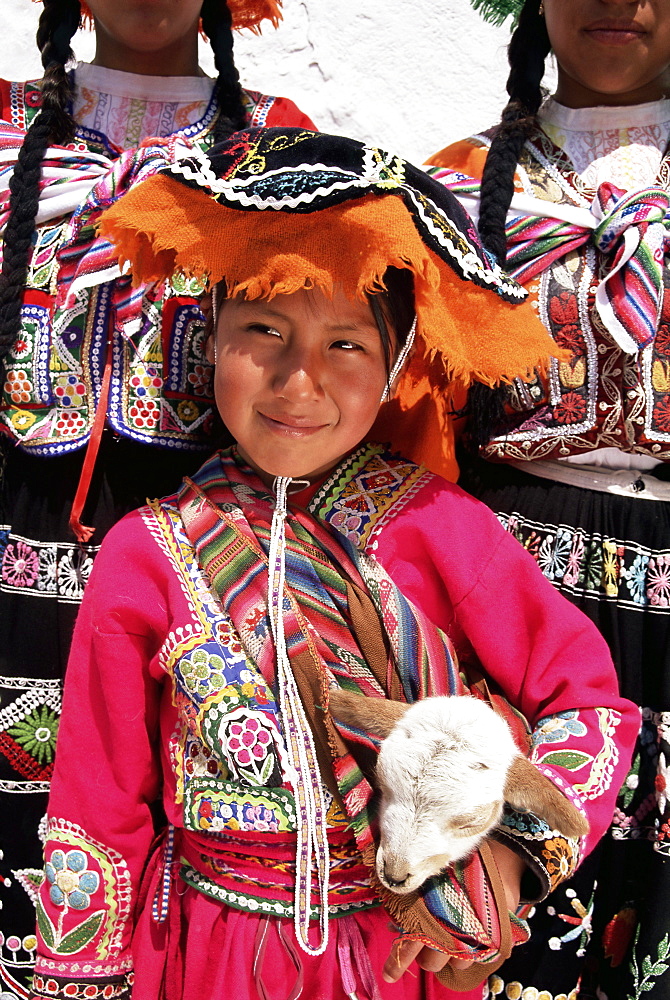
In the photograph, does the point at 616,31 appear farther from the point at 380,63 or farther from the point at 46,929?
the point at 46,929

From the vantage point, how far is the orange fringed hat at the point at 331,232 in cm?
103

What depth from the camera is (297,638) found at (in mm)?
1144

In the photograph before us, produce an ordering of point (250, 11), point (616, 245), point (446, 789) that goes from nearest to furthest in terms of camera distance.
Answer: point (446, 789), point (616, 245), point (250, 11)

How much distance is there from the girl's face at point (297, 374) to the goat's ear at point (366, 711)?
0.93ft

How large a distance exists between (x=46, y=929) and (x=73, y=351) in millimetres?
802

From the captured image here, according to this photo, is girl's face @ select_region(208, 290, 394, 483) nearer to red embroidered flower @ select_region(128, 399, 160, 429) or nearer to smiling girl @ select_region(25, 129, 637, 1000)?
smiling girl @ select_region(25, 129, 637, 1000)

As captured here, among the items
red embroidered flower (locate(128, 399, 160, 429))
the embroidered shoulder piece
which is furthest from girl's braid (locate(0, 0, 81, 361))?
the embroidered shoulder piece

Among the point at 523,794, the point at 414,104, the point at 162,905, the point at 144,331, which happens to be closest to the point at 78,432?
the point at 144,331

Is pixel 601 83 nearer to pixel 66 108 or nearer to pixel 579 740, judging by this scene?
pixel 66 108

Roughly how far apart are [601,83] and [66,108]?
881 mm

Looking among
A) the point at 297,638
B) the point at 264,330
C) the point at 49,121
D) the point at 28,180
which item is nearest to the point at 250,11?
the point at 49,121

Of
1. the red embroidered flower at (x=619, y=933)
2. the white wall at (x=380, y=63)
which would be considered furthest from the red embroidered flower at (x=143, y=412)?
the white wall at (x=380, y=63)

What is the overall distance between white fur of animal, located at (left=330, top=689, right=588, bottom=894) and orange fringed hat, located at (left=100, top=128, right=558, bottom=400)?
0.42m

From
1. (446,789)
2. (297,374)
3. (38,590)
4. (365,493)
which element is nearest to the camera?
(446,789)
